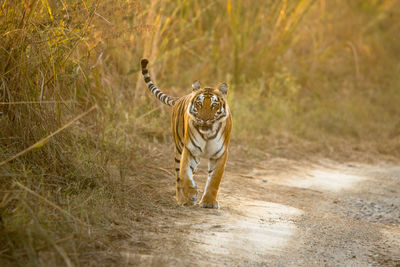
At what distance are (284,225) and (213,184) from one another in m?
0.71

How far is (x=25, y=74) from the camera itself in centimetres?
399

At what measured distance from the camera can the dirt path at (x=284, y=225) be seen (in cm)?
338

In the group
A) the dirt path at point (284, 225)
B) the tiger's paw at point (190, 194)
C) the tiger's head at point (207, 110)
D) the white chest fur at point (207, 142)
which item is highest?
the tiger's head at point (207, 110)

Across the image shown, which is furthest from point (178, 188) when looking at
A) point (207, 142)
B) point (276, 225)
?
point (276, 225)

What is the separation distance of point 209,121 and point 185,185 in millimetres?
579

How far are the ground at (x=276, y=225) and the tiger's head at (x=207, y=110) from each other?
70cm

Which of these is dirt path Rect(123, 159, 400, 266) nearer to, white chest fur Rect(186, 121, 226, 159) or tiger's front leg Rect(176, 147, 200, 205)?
tiger's front leg Rect(176, 147, 200, 205)

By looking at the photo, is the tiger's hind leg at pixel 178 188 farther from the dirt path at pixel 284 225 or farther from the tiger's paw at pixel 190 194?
the dirt path at pixel 284 225

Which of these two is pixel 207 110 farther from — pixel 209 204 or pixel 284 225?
pixel 284 225

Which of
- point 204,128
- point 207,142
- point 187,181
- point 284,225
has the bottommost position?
point 284,225

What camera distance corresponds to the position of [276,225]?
4207mm

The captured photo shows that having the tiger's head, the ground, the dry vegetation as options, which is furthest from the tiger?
the dry vegetation

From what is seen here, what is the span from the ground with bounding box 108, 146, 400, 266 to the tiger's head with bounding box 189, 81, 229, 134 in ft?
2.29

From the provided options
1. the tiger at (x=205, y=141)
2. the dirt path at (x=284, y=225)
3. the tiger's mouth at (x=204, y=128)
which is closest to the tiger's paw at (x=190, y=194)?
the tiger at (x=205, y=141)
